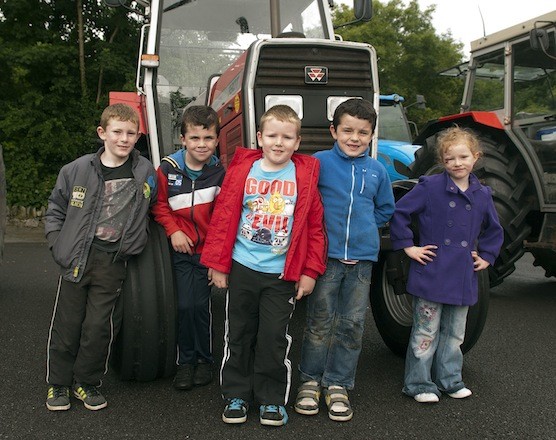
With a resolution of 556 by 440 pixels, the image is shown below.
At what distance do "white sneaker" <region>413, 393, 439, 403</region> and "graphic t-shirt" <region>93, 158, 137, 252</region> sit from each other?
1.69 metres

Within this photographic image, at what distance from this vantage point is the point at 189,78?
16.9 ft

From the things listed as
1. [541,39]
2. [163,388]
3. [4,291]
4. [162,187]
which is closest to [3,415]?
[163,388]

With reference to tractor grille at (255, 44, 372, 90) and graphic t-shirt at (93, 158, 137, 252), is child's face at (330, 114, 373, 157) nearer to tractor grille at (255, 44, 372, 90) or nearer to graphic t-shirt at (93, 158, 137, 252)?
tractor grille at (255, 44, 372, 90)

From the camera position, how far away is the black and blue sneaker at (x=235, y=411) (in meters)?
2.72

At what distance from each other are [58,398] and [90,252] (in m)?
0.72

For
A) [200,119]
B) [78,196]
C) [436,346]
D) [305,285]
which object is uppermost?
[200,119]

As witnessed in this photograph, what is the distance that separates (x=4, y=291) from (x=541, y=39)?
16.9ft

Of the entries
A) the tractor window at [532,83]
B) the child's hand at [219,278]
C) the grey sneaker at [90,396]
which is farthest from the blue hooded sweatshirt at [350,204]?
the tractor window at [532,83]

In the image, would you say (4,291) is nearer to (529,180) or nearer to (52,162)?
(529,180)

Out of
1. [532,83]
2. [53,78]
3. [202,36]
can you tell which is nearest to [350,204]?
[202,36]

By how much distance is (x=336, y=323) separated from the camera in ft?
9.75

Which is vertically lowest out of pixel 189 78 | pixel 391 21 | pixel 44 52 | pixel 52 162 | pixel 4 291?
pixel 4 291

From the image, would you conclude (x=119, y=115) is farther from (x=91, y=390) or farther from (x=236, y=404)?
(x=236, y=404)

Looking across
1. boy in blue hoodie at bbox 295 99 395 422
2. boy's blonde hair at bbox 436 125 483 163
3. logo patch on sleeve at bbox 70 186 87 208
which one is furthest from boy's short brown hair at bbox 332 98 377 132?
logo patch on sleeve at bbox 70 186 87 208
